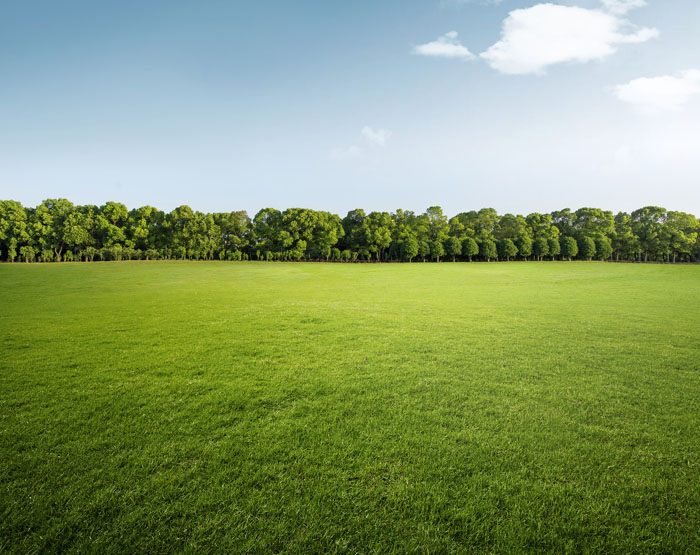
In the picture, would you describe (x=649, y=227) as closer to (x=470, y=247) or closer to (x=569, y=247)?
(x=569, y=247)

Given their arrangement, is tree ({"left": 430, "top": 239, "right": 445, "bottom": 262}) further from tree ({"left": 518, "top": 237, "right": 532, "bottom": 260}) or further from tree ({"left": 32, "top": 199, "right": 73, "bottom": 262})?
tree ({"left": 32, "top": 199, "right": 73, "bottom": 262})

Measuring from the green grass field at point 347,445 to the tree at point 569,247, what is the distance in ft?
309

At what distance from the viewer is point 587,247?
87312mm

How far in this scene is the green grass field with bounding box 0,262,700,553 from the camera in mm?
3055

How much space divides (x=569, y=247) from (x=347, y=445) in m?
104

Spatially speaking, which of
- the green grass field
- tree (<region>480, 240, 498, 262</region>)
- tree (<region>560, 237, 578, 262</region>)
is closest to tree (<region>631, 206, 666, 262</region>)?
tree (<region>560, 237, 578, 262</region>)

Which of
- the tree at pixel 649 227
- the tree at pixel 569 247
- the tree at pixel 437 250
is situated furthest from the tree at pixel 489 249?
the tree at pixel 649 227

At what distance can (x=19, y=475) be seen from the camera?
12.0 ft

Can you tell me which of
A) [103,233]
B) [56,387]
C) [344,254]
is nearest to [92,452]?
[56,387]

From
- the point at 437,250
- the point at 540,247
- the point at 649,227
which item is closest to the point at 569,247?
the point at 540,247

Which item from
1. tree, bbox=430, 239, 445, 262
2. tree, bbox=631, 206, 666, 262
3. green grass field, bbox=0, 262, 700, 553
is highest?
tree, bbox=631, 206, 666, 262

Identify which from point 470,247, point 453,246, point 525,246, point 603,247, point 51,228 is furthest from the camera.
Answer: point 453,246

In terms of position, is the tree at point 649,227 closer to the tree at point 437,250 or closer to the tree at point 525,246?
the tree at point 525,246

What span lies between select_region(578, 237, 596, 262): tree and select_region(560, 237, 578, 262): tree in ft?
7.65
